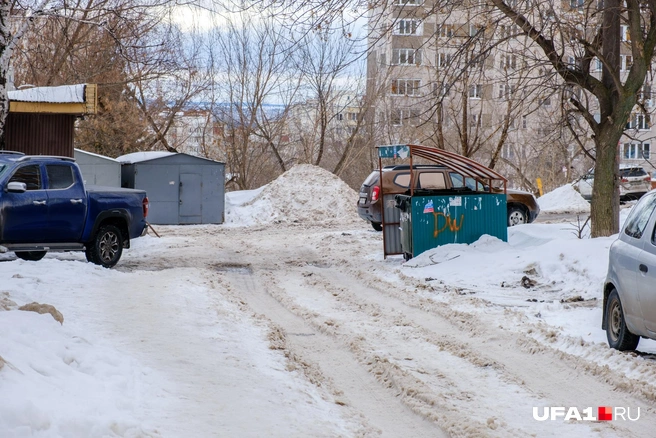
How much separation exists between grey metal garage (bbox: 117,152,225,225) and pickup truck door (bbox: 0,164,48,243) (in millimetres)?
12093

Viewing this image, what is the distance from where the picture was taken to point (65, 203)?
1351cm

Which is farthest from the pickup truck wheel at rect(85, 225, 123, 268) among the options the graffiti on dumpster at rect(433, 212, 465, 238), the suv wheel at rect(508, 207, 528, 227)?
the suv wheel at rect(508, 207, 528, 227)

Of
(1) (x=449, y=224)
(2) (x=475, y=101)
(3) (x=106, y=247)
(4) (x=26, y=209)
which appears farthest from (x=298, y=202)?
(2) (x=475, y=101)

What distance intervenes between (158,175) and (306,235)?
21.1 feet

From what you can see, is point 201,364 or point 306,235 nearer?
point 201,364

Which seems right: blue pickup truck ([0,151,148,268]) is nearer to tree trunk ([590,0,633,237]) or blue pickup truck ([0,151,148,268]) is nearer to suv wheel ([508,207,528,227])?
tree trunk ([590,0,633,237])

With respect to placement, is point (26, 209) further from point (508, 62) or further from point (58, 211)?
point (508, 62)

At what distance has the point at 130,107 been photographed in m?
36.3

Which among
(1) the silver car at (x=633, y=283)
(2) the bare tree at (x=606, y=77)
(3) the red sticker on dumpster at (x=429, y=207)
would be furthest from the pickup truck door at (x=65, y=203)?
(1) the silver car at (x=633, y=283)

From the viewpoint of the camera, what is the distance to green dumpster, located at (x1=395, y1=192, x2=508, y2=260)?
48.7 ft

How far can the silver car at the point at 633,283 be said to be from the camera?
7078mm

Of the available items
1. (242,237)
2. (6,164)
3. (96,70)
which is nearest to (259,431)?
(6,164)

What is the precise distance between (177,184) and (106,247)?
11591 millimetres

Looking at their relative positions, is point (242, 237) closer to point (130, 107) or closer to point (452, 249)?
point (452, 249)
